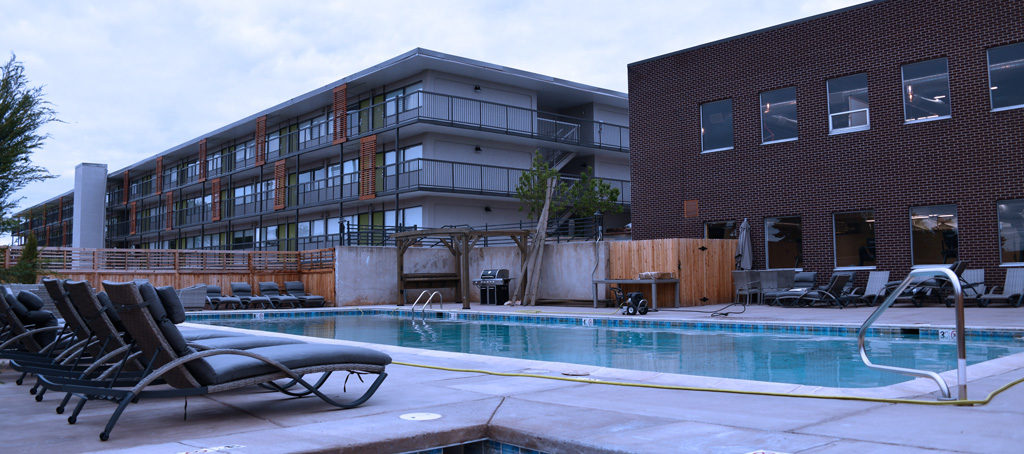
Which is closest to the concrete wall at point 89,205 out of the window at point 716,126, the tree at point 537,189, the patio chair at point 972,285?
the tree at point 537,189

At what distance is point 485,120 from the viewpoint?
28.7 meters

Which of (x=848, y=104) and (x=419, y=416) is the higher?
(x=848, y=104)

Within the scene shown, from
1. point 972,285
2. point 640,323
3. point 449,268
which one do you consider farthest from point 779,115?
point 449,268

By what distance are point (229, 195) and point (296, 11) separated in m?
19.9

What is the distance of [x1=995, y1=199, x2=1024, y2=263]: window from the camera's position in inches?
594

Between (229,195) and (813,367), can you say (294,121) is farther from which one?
(813,367)

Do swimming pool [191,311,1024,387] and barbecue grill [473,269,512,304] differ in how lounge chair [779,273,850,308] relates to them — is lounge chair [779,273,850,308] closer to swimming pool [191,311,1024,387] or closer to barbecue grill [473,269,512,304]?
swimming pool [191,311,1024,387]

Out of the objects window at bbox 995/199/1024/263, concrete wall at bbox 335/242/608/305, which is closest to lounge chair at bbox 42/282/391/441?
window at bbox 995/199/1024/263

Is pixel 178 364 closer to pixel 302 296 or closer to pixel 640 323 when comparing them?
pixel 640 323

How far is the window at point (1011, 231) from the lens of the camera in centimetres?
1509

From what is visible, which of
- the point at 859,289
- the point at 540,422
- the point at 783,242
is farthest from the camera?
the point at 783,242

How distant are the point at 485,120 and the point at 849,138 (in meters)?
14.2

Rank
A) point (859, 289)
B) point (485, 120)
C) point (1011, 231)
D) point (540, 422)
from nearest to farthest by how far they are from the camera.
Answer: point (540, 422)
point (1011, 231)
point (859, 289)
point (485, 120)

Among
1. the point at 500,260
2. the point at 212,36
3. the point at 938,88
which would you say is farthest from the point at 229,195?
the point at 938,88
